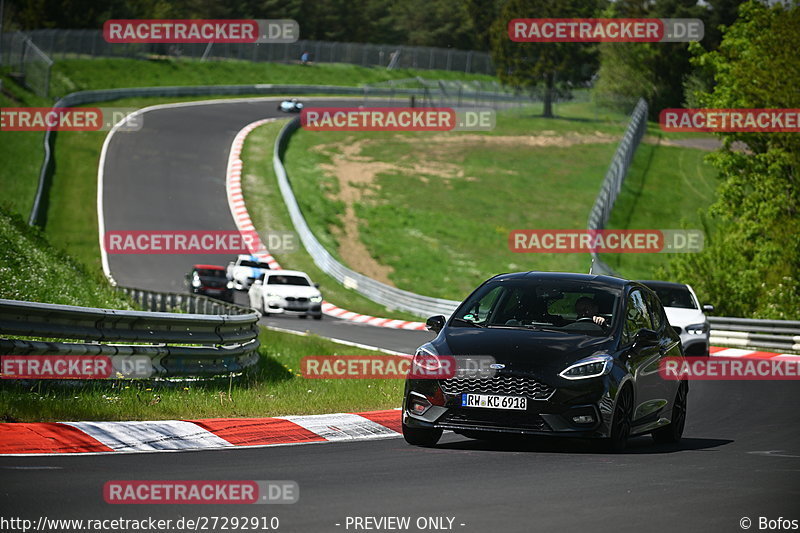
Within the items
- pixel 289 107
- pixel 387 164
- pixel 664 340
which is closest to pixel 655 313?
pixel 664 340

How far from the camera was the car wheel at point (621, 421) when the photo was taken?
10.7m

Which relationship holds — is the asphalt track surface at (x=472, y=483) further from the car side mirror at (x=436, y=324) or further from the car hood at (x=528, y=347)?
the car side mirror at (x=436, y=324)

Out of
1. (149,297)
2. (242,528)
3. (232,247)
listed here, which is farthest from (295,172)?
(242,528)

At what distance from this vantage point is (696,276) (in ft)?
124

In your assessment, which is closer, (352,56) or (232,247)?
(232,247)

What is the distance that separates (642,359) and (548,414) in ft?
5.13

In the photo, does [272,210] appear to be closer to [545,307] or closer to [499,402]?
[545,307]

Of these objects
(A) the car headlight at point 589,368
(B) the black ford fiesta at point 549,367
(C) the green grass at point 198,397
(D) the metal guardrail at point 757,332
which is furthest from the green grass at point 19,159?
(A) the car headlight at point 589,368

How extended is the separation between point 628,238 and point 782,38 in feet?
43.6

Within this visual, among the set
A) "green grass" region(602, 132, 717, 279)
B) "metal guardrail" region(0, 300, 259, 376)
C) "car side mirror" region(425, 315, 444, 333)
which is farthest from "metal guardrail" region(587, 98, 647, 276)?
"car side mirror" region(425, 315, 444, 333)

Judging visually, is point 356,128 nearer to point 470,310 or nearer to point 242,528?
point 470,310

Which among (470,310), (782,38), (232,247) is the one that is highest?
(782,38)

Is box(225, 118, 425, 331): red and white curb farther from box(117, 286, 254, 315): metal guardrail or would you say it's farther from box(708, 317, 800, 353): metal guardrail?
box(117, 286, 254, 315): metal guardrail

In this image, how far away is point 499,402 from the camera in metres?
10.4
